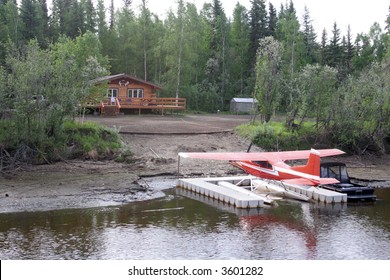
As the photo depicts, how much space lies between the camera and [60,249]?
45.0 ft

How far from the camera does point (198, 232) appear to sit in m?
15.8

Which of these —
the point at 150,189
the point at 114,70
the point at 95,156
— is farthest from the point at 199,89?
the point at 150,189

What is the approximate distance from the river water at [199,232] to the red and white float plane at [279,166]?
108cm

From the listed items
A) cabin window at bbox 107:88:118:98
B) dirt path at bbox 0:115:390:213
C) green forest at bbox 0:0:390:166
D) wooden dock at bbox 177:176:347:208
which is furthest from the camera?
cabin window at bbox 107:88:118:98

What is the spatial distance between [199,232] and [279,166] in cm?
696

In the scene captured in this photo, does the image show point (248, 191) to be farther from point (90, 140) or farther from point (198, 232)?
point (90, 140)

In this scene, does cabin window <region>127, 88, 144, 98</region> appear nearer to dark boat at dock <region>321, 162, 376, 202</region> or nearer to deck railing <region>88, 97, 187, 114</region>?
deck railing <region>88, 97, 187, 114</region>

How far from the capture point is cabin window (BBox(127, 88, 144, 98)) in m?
47.1

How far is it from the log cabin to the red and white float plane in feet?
67.0

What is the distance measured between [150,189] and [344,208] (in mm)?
8007

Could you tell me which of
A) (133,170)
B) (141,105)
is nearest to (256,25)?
(141,105)

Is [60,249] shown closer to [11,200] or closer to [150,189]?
[11,200]

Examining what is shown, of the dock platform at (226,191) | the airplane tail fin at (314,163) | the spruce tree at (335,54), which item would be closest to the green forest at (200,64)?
the spruce tree at (335,54)

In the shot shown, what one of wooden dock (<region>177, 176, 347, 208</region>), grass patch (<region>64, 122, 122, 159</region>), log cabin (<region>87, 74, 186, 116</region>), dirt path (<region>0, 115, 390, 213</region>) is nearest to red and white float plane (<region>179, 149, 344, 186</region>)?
wooden dock (<region>177, 176, 347, 208</region>)
